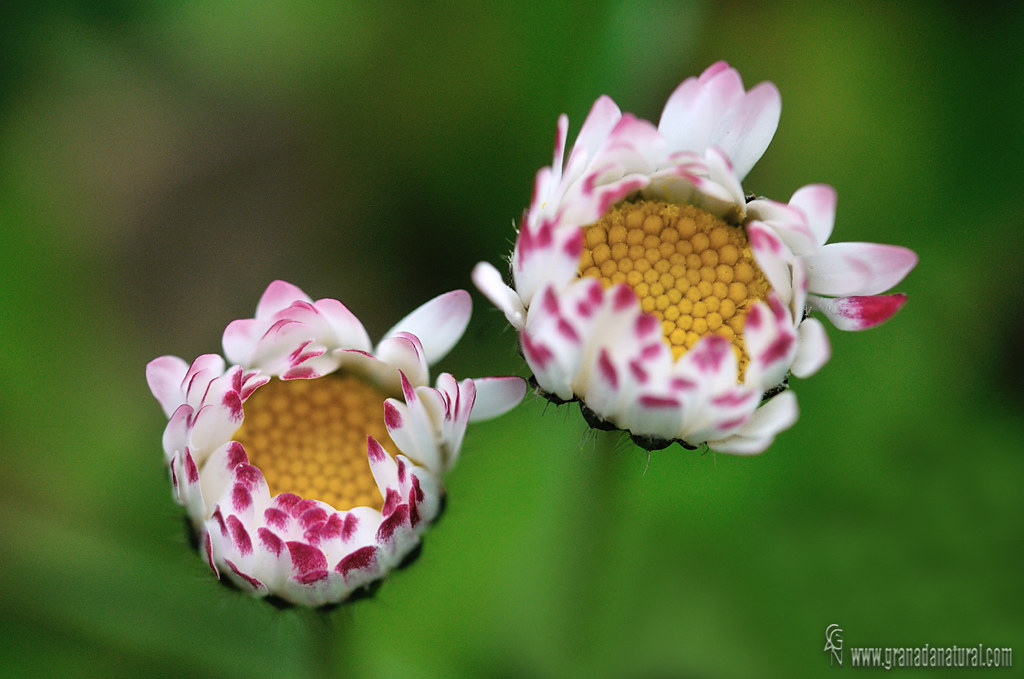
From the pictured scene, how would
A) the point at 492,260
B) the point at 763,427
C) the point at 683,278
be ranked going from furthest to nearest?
1. the point at 492,260
2. the point at 683,278
3. the point at 763,427

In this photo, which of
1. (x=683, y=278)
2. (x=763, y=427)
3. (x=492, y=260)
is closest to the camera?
(x=763, y=427)

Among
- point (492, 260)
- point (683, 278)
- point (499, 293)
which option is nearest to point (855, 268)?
point (683, 278)

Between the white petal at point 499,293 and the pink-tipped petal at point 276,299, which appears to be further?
the pink-tipped petal at point 276,299

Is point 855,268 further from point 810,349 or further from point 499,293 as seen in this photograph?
point 499,293

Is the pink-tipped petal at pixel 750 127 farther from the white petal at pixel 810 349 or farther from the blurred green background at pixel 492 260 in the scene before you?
the blurred green background at pixel 492 260

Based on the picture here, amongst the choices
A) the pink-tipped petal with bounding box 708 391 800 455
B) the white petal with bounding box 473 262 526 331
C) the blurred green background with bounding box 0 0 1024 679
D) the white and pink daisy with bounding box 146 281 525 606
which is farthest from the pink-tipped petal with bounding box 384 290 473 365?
the blurred green background with bounding box 0 0 1024 679

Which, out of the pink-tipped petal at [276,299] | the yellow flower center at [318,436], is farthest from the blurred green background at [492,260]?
the pink-tipped petal at [276,299]

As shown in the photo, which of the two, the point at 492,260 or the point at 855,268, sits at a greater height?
the point at 855,268
